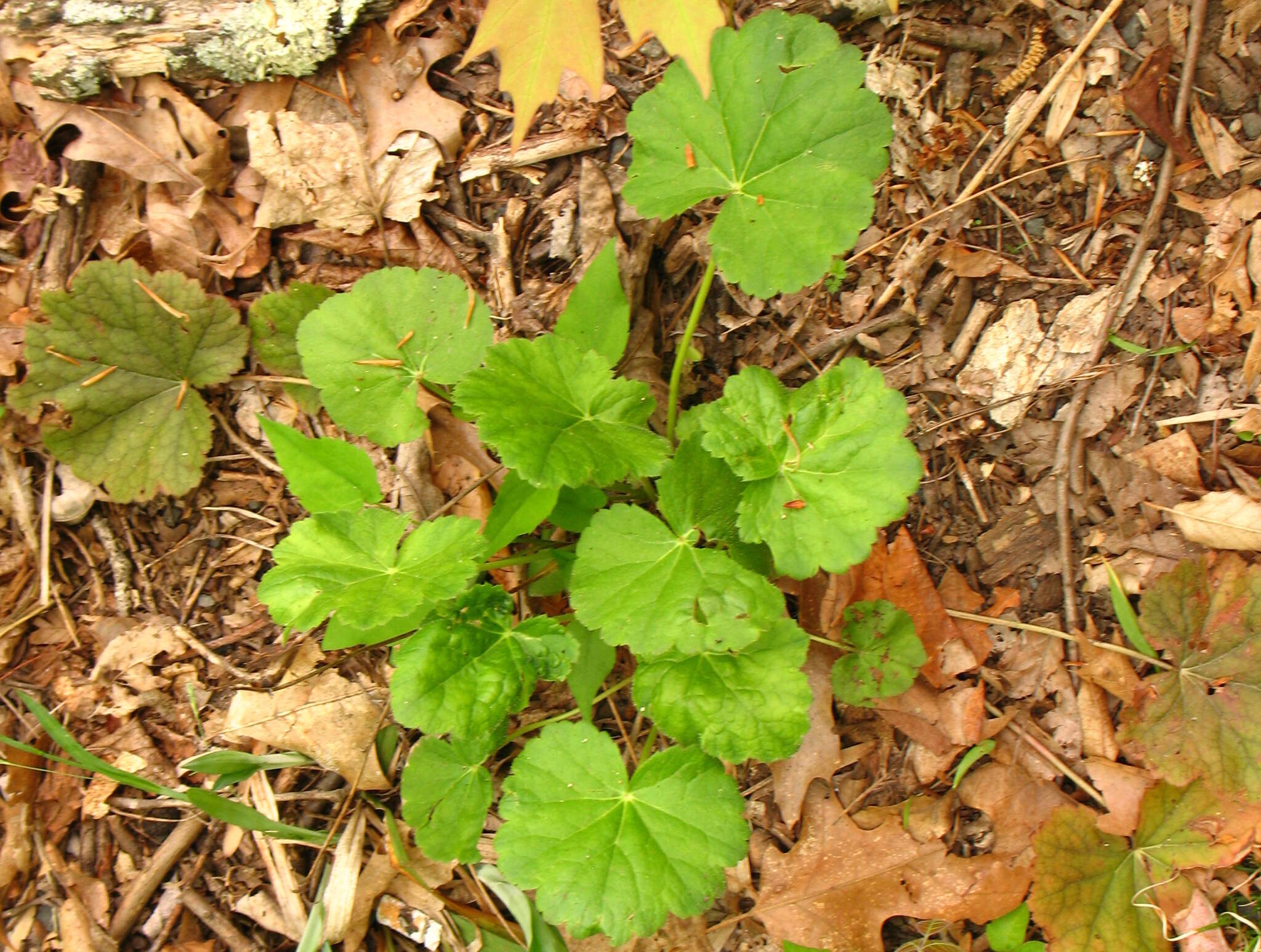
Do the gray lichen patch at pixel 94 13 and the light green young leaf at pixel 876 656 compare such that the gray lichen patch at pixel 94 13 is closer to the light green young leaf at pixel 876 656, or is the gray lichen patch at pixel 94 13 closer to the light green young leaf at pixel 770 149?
the light green young leaf at pixel 770 149

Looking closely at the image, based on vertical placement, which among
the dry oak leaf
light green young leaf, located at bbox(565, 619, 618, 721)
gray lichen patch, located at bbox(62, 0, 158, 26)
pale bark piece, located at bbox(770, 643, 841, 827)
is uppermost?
gray lichen patch, located at bbox(62, 0, 158, 26)

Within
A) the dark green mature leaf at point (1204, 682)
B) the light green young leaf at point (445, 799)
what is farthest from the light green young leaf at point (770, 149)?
the light green young leaf at point (445, 799)

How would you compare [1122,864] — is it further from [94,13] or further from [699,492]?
[94,13]

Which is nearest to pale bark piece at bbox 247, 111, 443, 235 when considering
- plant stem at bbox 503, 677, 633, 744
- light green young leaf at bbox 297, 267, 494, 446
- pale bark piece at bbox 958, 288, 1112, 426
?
light green young leaf at bbox 297, 267, 494, 446

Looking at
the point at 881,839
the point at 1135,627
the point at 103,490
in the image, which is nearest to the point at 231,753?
the point at 103,490

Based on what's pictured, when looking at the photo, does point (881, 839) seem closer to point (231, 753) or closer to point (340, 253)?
point (231, 753)

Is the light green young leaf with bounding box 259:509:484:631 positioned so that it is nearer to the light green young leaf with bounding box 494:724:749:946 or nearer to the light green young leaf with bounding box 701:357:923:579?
the light green young leaf with bounding box 494:724:749:946
